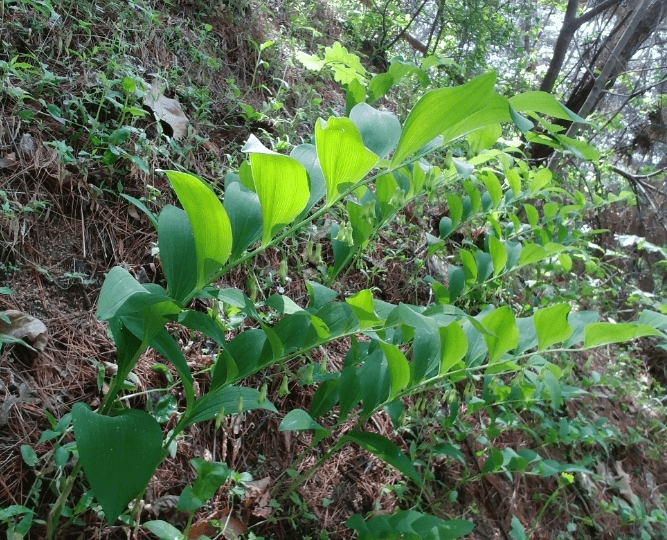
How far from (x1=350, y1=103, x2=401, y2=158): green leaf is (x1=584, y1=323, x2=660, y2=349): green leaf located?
78cm

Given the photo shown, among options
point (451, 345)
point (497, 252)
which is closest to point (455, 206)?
point (497, 252)

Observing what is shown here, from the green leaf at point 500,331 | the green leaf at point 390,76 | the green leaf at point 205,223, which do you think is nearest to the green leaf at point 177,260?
the green leaf at point 205,223

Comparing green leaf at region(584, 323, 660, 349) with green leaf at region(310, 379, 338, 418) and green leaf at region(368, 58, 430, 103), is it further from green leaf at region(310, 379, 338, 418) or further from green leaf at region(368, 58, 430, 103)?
green leaf at region(368, 58, 430, 103)

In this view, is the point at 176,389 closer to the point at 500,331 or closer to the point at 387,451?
the point at 387,451

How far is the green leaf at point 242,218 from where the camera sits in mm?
1017

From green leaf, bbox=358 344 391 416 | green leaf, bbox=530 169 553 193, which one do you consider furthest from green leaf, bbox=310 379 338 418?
green leaf, bbox=530 169 553 193

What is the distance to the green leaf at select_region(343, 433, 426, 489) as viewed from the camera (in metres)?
1.31

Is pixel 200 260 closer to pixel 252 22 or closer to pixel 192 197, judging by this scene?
pixel 192 197

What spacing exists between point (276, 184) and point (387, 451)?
30.3 inches

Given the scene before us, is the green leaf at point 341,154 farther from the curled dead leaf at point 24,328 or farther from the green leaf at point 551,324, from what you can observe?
the curled dead leaf at point 24,328

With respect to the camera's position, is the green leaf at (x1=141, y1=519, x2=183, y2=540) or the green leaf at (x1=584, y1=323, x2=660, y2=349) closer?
the green leaf at (x1=141, y1=519, x2=183, y2=540)

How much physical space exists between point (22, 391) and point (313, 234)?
4.31 ft

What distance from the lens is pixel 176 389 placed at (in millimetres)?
1673

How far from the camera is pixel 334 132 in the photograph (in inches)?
36.8
